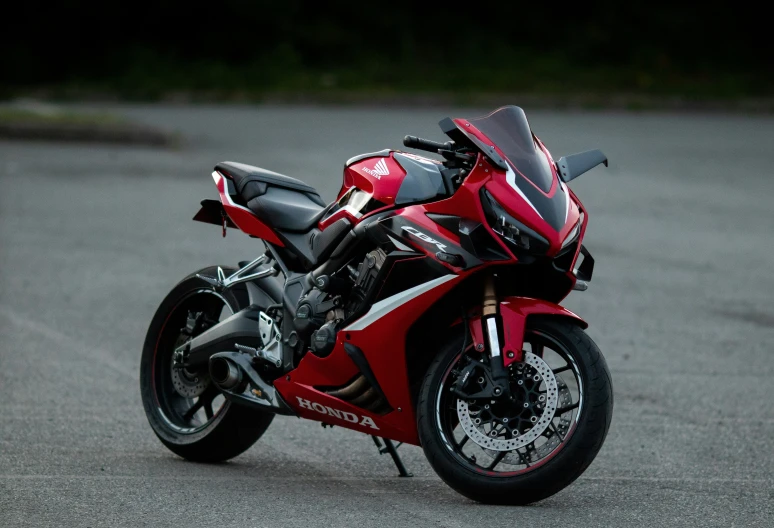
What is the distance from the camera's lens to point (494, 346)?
4.99m

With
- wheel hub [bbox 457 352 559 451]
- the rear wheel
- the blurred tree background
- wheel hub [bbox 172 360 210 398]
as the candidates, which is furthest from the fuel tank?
the blurred tree background

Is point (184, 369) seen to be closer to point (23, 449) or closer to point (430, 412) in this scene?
point (23, 449)

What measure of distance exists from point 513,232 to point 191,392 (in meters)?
1.93

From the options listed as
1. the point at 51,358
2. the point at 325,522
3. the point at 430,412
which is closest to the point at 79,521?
the point at 325,522

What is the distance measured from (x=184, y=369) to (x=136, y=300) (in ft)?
12.1

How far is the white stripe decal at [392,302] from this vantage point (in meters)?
5.04

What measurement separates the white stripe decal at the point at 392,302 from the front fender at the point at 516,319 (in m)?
0.23

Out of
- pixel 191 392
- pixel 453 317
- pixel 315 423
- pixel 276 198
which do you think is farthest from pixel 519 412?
pixel 315 423

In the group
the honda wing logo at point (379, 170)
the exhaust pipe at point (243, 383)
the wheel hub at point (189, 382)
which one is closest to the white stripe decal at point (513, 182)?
the honda wing logo at point (379, 170)

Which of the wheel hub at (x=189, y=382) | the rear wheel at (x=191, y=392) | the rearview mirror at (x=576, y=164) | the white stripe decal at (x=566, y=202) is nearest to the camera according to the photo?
the white stripe decal at (x=566, y=202)

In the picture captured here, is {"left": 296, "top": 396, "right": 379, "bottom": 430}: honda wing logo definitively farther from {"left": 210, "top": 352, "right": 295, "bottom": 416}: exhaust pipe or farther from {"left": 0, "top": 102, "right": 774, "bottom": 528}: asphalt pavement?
{"left": 0, "top": 102, "right": 774, "bottom": 528}: asphalt pavement

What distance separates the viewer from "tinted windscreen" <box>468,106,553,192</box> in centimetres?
498

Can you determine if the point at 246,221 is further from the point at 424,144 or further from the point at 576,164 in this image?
the point at 576,164

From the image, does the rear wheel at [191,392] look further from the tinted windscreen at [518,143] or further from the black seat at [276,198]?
the tinted windscreen at [518,143]
